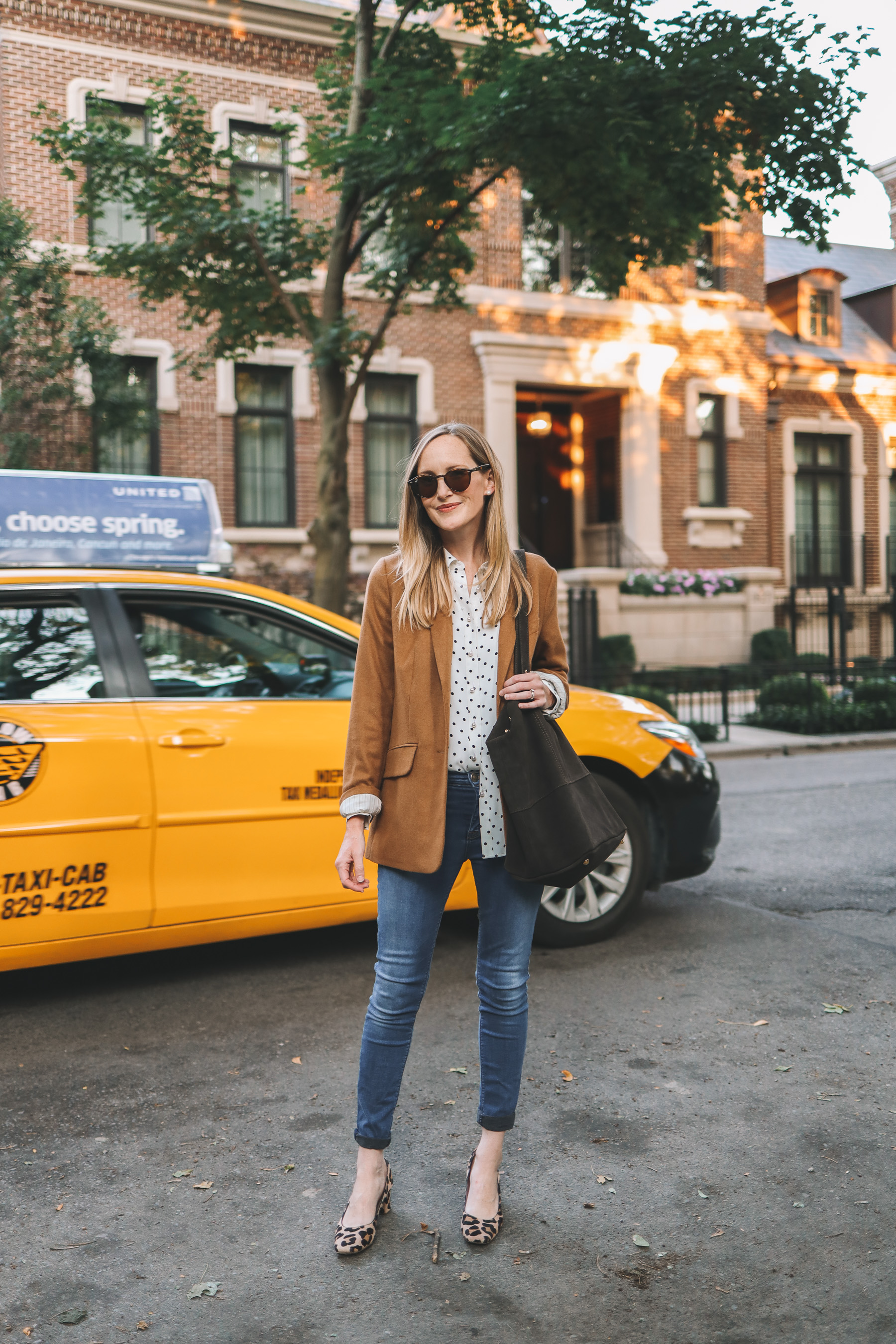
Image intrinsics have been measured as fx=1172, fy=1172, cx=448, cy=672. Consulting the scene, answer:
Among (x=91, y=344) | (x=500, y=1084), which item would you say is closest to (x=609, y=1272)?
(x=500, y=1084)

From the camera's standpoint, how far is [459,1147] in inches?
133

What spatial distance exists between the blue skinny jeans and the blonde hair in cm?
42

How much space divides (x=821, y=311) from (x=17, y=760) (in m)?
23.8

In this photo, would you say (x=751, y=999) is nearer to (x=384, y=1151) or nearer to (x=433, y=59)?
(x=384, y=1151)

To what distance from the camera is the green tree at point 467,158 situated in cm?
922

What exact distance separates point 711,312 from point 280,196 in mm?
8216

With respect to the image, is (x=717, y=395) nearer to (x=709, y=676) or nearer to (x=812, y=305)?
(x=812, y=305)

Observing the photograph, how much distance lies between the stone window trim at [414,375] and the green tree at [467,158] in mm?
6026

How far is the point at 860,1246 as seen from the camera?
9.12 ft

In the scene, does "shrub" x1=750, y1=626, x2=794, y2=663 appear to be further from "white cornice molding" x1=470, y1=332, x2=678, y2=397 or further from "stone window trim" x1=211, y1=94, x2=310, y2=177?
"stone window trim" x1=211, y1=94, x2=310, y2=177

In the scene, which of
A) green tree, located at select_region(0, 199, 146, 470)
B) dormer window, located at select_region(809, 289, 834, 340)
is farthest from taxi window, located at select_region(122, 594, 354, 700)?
dormer window, located at select_region(809, 289, 834, 340)

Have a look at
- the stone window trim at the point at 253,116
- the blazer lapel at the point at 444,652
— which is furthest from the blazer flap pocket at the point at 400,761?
the stone window trim at the point at 253,116

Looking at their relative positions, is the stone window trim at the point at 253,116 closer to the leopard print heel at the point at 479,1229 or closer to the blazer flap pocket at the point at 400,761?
the blazer flap pocket at the point at 400,761

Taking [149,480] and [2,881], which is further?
[149,480]
